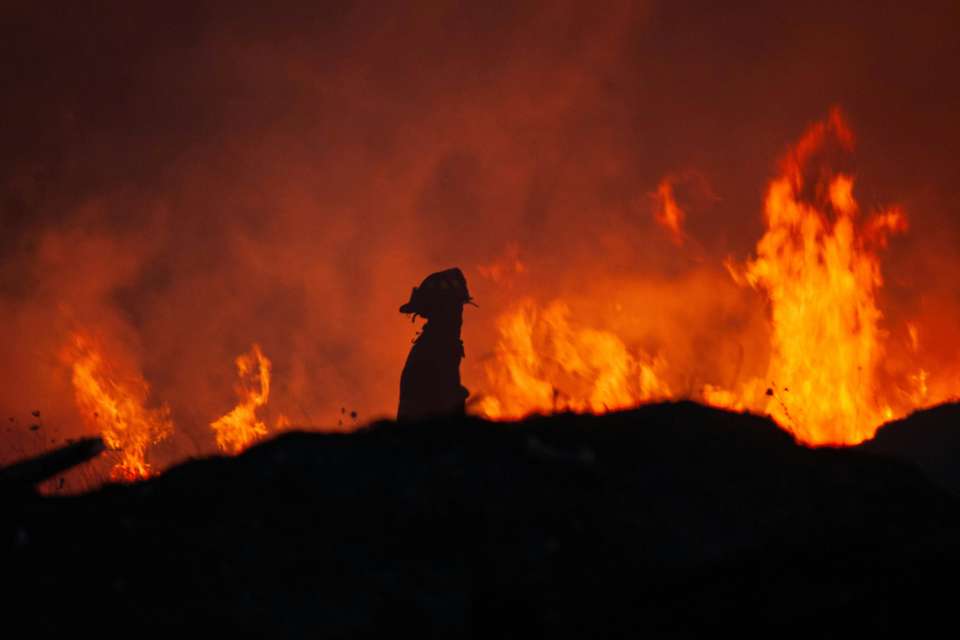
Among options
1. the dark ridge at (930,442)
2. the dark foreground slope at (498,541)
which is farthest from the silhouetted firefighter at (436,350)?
the dark foreground slope at (498,541)

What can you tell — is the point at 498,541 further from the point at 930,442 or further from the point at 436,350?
the point at 930,442

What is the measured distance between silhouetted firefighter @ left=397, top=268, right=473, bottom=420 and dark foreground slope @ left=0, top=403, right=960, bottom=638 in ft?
64.9

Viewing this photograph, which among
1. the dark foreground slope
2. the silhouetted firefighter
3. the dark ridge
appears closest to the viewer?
the dark foreground slope

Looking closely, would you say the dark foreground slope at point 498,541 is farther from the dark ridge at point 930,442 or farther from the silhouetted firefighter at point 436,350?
the silhouetted firefighter at point 436,350

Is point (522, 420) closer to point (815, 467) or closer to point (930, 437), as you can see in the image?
point (815, 467)

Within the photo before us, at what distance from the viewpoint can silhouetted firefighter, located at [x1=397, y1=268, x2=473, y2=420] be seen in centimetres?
3134

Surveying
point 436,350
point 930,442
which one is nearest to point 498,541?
point 436,350

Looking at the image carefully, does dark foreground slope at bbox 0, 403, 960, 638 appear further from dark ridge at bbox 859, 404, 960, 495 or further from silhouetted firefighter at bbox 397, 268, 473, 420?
silhouetted firefighter at bbox 397, 268, 473, 420

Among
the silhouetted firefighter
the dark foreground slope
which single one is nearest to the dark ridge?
the silhouetted firefighter

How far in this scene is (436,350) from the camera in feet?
107

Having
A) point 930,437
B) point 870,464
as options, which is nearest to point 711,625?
point 870,464

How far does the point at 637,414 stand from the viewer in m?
12.4

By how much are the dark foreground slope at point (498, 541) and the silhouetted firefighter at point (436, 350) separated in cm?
1979

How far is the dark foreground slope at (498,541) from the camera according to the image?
25.8 feet
